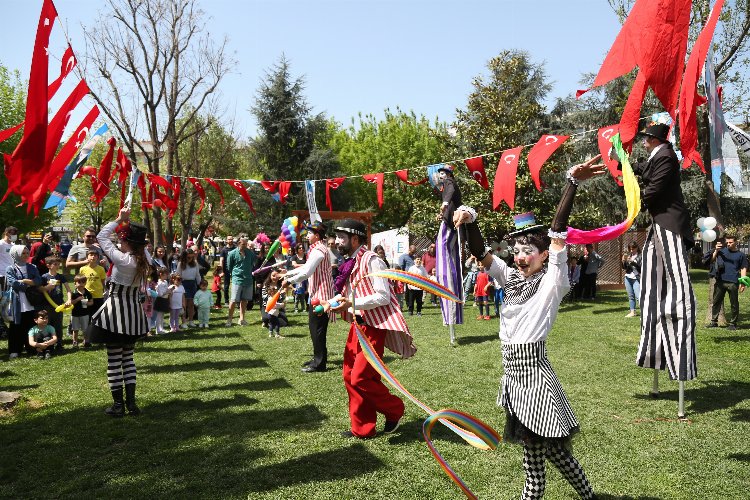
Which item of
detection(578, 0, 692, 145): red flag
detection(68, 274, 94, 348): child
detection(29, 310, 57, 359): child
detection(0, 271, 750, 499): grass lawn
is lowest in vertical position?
detection(0, 271, 750, 499): grass lawn

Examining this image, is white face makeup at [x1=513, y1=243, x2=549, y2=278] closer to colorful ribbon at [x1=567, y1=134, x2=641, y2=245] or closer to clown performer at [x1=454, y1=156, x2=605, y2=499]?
clown performer at [x1=454, y1=156, x2=605, y2=499]

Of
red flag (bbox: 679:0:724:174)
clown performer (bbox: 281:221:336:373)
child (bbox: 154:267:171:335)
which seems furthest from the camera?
child (bbox: 154:267:171:335)

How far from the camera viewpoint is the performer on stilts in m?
5.23

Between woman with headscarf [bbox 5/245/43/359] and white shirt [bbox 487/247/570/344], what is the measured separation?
28.3 ft

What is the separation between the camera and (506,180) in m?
7.80

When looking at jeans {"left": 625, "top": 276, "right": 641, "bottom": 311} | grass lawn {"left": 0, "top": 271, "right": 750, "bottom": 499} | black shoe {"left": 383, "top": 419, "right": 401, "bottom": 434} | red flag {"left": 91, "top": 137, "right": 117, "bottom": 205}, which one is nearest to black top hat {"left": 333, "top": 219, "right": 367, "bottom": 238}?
black shoe {"left": 383, "top": 419, "right": 401, "bottom": 434}

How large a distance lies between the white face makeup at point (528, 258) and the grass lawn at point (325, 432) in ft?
5.25

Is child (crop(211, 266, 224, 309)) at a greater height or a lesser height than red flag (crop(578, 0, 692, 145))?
lesser

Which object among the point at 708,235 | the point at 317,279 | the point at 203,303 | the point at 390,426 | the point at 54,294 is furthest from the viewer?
the point at 203,303

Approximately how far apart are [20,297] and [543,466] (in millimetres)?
8949

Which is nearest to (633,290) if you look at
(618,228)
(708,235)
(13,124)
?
(708,235)

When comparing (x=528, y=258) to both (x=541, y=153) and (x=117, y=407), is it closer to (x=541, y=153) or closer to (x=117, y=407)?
(x=541, y=153)

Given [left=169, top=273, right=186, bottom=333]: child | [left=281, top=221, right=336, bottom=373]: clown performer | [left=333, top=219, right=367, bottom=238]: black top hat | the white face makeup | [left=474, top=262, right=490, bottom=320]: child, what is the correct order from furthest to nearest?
[left=474, top=262, right=490, bottom=320]: child < [left=169, top=273, right=186, bottom=333]: child < [left=281, top=221, right=336, bottom=373]: clown performer < [left=333, top=219, right=367, bottom=238]: black top hat < the white face makeup

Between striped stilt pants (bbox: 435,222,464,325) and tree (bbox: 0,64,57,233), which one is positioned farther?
tree (bbox: 0,64,57,233)
